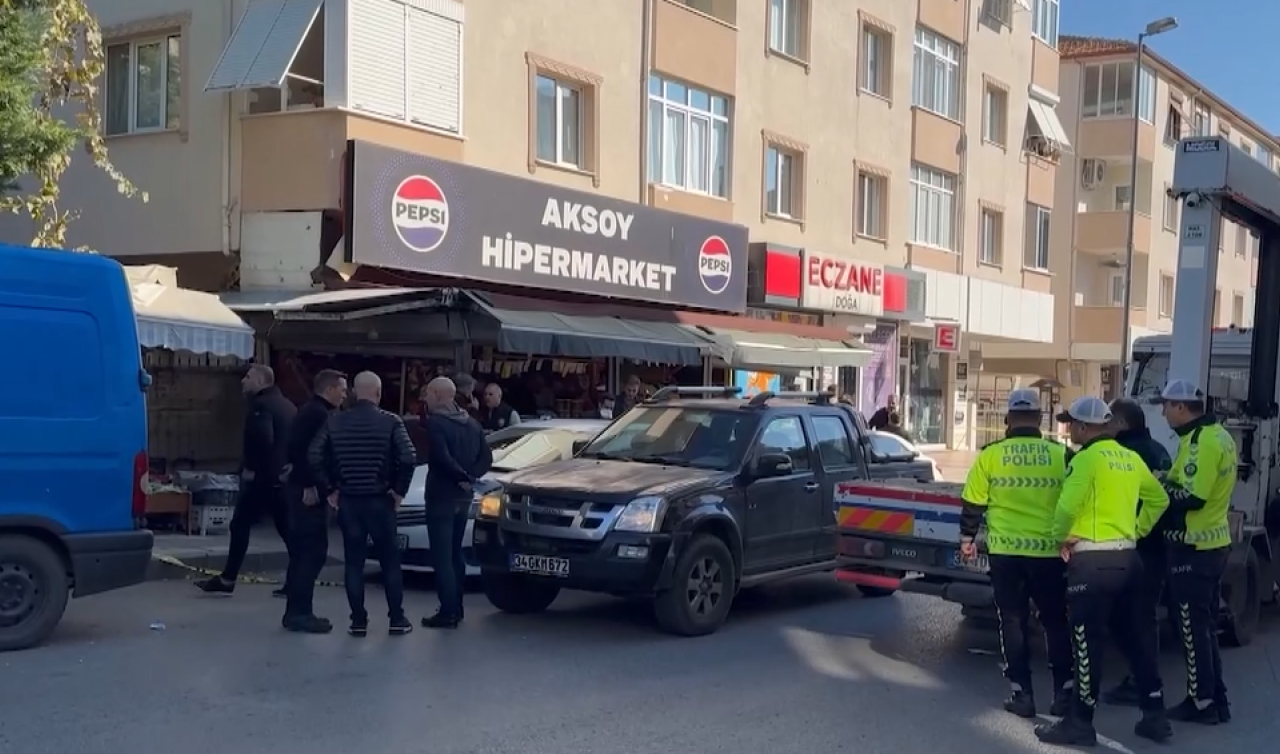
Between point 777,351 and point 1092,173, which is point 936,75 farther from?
point 1092,173

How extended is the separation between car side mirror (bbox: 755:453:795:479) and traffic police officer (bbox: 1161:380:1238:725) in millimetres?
3139

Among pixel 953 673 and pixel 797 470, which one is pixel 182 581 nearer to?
pixel 797 470

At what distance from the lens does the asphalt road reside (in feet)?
22.2

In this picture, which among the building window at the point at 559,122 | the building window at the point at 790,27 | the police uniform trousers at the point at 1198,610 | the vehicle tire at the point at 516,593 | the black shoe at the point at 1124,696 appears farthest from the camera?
the building window at the point at 790,27

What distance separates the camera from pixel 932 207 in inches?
1182

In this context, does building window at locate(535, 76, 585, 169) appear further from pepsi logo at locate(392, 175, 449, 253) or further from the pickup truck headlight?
the pickup truck headlight

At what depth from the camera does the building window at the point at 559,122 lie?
19.4 m

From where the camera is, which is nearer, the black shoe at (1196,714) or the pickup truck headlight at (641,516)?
the black shoe at (1196,714)

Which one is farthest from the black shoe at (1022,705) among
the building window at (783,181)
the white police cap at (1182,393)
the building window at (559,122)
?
the building window at (783,181)

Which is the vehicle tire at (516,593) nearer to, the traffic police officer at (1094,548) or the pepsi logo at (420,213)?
the traffic police officer at (1094,548)

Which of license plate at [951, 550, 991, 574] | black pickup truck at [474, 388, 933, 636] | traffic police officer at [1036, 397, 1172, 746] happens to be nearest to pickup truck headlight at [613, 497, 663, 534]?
black pickup truck at [474, 388, 933, 636]

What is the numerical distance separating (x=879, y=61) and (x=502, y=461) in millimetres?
18606

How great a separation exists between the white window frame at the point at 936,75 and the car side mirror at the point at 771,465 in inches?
802

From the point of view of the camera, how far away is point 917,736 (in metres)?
7.14
